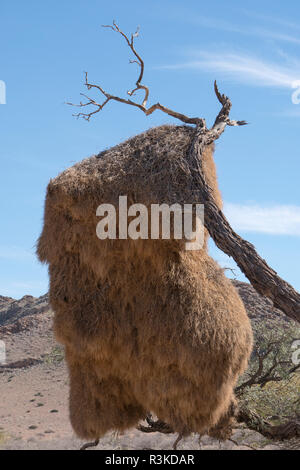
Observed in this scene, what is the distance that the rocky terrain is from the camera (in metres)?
17.5

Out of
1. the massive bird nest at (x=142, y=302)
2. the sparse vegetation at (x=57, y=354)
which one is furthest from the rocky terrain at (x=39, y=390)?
the massive bird nest at (x=142, y=302)

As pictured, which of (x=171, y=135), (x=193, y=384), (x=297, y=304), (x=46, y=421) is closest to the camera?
(x=297, y=304)

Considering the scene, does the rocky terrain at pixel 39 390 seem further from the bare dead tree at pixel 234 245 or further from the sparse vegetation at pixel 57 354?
the bare dead tree at pixel 234 245

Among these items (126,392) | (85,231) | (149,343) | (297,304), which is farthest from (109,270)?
(297,304)

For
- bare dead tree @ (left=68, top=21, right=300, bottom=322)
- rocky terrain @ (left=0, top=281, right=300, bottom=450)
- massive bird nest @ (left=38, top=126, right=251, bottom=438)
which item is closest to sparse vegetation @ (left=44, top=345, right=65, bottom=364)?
rocky terrain @ (left=0, top=281, right=300, bottom=450)

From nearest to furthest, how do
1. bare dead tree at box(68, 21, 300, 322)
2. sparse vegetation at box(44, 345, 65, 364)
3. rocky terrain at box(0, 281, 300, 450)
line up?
1. bare dead tree at box(68, 21, 300, 322)
2. sparse vegetation at box(44, 345, 65, 364)
3. rocky terrain at box(0, 281, 300, 450)

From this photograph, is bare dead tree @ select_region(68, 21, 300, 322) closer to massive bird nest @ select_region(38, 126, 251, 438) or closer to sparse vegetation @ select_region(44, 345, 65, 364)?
massive bird nest @ select_region(38, 126, 251, 438)

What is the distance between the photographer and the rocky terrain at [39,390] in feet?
57.4

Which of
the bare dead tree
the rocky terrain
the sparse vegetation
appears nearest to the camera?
the bare dead tree

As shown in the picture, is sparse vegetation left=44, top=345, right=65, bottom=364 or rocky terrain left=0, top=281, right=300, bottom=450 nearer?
sparse vegetation left=44, top=345, right=65, bottom=364

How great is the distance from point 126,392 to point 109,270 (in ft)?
6.58
